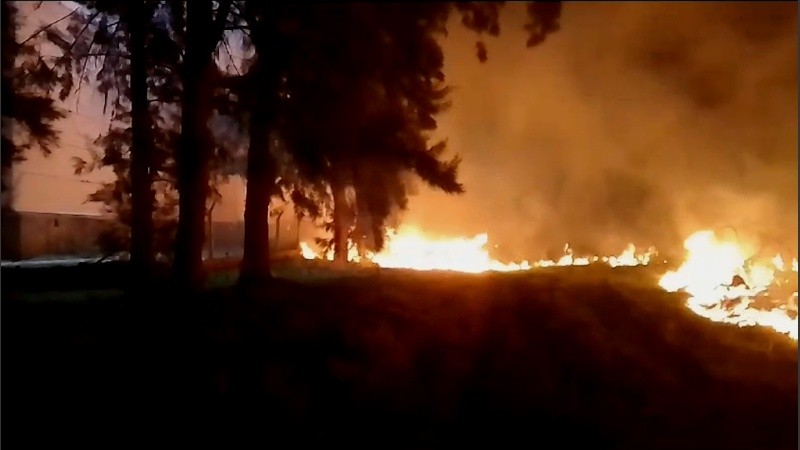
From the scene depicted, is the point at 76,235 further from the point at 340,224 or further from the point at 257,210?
the point at 340,224

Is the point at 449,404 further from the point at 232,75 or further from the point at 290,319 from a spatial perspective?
the point at 232,75

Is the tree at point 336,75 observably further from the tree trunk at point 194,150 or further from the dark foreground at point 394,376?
the dark foreground at point 394,376

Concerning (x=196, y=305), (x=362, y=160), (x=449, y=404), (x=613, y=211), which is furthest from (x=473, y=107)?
(x=196, y=305)

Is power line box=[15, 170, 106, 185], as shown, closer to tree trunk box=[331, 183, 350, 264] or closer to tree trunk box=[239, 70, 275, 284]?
tree trunk box=[239, 70, 275, 284]

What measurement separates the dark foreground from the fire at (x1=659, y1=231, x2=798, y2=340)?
184mm

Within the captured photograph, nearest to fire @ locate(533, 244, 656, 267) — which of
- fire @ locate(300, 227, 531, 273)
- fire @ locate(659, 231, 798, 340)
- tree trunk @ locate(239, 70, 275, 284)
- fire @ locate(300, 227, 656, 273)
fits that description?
fire @ locate(300, 227, 656, 273)

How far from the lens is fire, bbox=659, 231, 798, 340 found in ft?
20.9

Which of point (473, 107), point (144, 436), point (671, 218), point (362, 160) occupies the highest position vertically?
point (473, 107)

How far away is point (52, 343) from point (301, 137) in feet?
9.49

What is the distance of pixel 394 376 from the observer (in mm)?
6129

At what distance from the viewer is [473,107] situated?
7.03 m

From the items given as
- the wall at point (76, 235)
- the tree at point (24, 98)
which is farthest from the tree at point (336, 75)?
the tree at point (24, 98)

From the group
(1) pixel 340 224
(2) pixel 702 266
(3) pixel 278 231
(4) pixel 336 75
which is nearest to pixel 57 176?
(3) pixel 278 231

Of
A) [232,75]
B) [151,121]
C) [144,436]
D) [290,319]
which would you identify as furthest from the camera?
[151,121]
